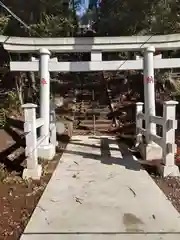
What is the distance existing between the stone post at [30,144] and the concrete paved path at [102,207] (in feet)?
1.34

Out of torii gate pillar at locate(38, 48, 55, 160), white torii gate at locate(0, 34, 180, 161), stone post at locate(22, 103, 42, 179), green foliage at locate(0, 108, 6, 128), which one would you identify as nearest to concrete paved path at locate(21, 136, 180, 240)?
stone post at locate(22, 103, 42, 179)

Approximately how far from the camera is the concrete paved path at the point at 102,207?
144 inches

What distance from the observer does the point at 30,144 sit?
601 cm

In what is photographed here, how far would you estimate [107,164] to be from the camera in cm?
710

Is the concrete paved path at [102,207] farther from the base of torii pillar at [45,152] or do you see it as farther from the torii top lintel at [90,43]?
the torii top lintel at [90,43]

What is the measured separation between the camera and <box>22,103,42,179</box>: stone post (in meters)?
5.93

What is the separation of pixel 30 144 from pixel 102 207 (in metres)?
2.13

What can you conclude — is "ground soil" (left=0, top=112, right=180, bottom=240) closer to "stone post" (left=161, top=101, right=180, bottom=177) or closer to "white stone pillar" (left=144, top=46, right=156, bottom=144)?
"stone post" (left=161, top=101, right=180, bottom=177)

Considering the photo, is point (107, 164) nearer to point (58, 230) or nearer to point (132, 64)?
point (132, 64)

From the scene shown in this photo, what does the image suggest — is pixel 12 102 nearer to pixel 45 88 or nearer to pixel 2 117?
pixel 2 117

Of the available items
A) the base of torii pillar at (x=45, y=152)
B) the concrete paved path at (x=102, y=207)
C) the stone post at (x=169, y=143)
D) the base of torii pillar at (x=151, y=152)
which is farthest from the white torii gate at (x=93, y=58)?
the concrete paved path at (x=102, y=207)

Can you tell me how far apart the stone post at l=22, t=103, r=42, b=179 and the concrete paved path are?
1.34 ft

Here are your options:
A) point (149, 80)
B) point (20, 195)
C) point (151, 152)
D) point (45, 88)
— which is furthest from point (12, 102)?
point (20, 195)

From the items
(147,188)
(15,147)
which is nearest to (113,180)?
(147,188)
